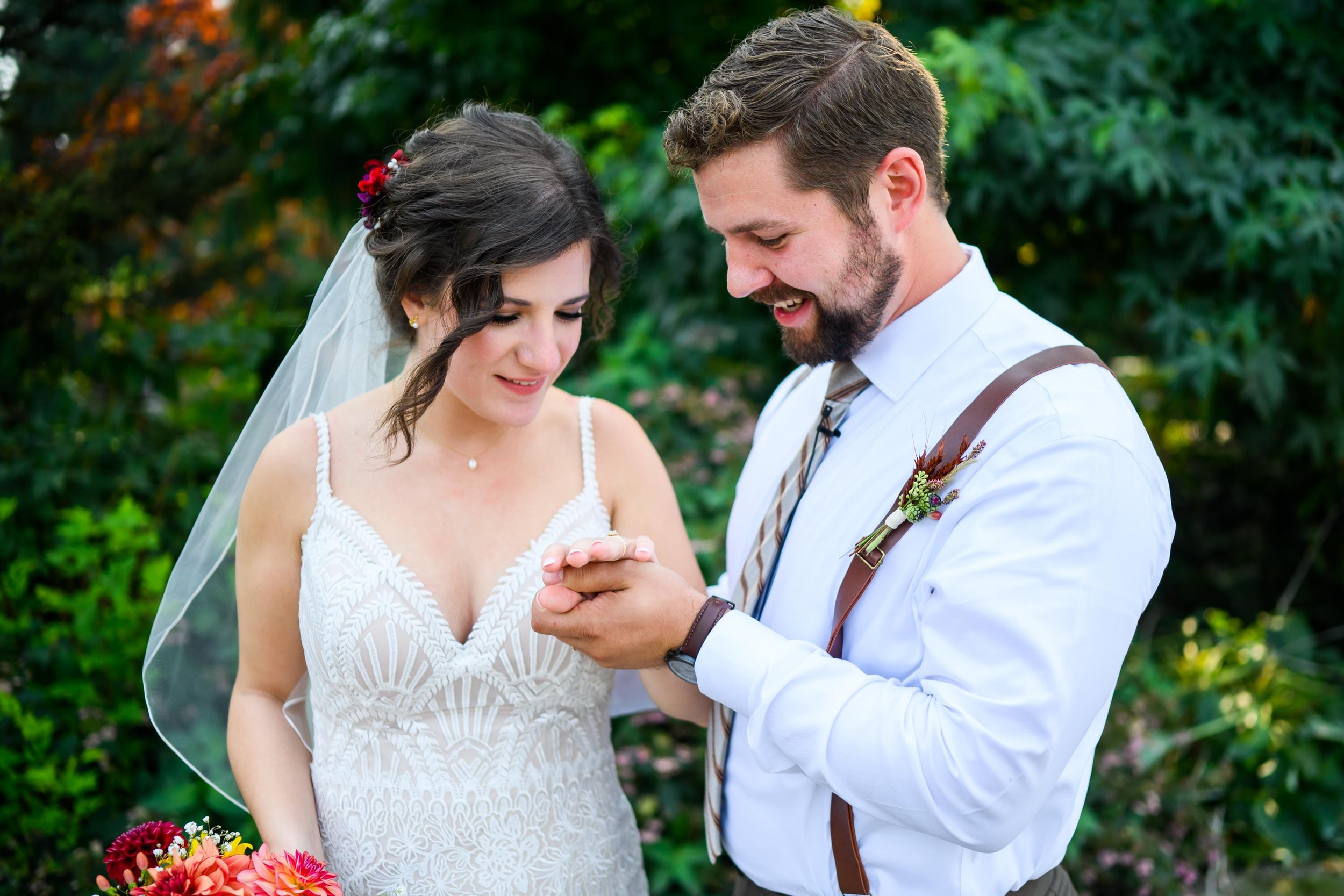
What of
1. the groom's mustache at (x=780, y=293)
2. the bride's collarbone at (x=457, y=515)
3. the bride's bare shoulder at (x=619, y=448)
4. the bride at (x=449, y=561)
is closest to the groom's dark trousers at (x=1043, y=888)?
the bride at (x=449, y=561)

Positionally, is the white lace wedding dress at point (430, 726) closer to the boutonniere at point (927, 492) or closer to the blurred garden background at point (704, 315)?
the boutonniere at point (927, 492)

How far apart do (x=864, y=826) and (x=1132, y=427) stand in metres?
0.86

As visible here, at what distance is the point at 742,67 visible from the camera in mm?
1893

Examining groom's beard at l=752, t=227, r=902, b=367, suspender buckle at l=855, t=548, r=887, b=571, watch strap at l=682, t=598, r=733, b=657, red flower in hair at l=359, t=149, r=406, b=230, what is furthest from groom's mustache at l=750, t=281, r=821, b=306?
red flower in hair at l=359, t=149, r=406, b=230

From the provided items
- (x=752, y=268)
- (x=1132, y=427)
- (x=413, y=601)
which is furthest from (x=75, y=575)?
(x=1132, y=427)

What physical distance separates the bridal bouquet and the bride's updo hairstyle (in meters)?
0.89

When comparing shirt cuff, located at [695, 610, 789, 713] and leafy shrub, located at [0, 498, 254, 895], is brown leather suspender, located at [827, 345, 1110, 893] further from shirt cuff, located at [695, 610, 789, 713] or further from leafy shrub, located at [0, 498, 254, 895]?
leafy shrub, located at [0, 498, 254, 895]

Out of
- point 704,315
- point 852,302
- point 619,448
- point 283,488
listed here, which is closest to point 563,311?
point 619,448

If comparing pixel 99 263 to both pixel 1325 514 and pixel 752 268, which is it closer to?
pixel 752 268

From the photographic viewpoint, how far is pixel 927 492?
1703 mm

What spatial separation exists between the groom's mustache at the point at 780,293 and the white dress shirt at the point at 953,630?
181 mm

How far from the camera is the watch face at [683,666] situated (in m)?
1.83

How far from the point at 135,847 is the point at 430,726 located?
2.08 ft

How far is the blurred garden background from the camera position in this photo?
129 inches
